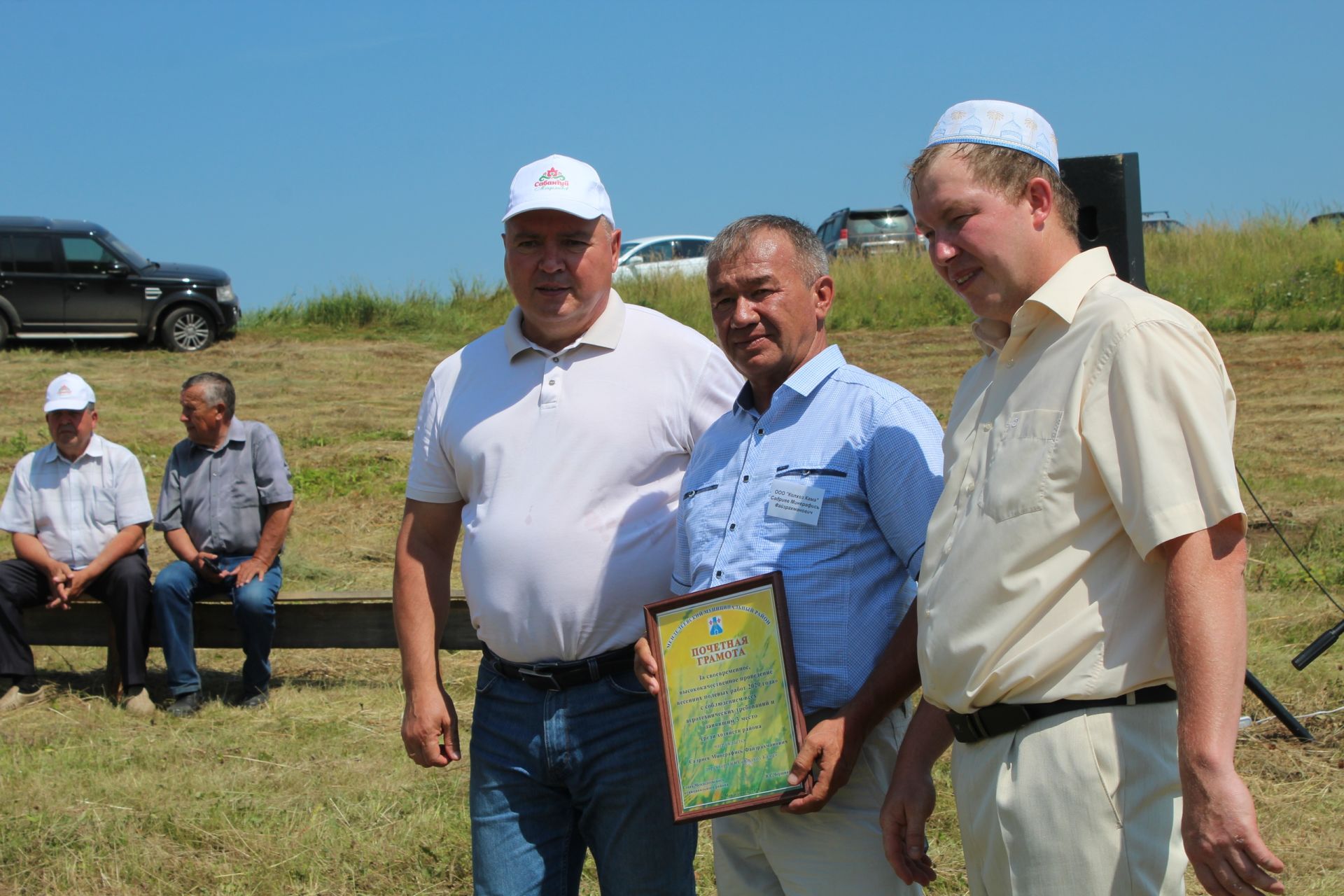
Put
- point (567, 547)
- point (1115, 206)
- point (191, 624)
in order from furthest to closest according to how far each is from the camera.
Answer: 1. point (191, 624)
2. point (1115, 206)
3. point (567, 547)

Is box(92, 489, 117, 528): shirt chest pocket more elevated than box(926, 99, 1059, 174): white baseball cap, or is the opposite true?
box(926, 99, 1059, 174): white baseball cap

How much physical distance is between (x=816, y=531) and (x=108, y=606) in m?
5.27

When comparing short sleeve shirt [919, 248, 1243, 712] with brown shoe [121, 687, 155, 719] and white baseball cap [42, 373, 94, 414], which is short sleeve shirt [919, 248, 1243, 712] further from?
white baseball cap [42, 373, 94, 414]

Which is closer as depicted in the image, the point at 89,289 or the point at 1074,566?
the point at 1074,566

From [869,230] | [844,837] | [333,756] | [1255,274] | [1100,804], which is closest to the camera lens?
[1100,804]

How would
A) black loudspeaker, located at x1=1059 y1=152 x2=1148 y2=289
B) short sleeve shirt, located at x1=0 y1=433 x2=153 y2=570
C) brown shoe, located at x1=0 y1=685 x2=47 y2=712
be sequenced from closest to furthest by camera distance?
black loudspeaker, located at x1=1059 y1=152 x2=1148 y2=289 < brown shoe, located at x1=0 y1=685 x2=47 y2=712 < short sleeve shirt, located at x1=0 y1=433 x2=153 y2=570

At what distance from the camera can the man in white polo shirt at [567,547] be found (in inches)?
104

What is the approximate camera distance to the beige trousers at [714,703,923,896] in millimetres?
2344

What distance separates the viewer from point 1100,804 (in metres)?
1.88

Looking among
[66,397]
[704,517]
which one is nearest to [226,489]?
[66,397]

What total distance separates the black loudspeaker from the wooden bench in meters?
3.35

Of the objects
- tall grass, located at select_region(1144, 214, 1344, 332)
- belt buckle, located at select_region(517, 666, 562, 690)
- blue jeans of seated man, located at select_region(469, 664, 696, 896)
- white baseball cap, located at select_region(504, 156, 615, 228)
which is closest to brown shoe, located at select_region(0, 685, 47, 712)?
blue jeans of seated man, located at select_region(469, 664, 696, 896)

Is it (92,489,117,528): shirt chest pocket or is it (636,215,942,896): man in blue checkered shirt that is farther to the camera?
(92,489,117,528): shirt chest pocket

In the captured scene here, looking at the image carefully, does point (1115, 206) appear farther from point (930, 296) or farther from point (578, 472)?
point (930, 296)
